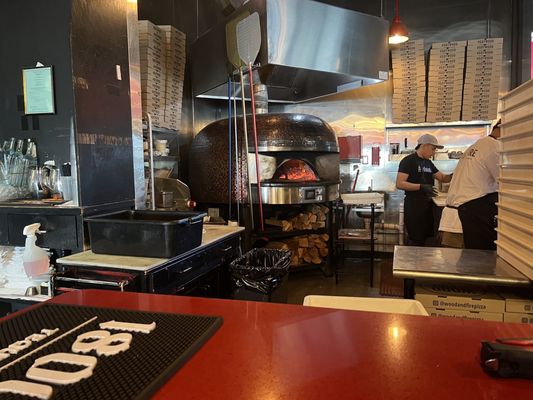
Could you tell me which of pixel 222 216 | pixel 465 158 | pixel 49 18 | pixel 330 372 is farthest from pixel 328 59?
pixel 330 372

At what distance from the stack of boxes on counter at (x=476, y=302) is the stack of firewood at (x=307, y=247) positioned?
98.2 inches

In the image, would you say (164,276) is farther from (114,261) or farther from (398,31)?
(398,31)

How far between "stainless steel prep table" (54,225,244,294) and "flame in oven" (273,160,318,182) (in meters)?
2.17

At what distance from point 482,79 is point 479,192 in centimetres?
299

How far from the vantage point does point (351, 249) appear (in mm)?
5715

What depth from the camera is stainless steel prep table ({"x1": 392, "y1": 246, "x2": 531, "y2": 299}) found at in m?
1.76

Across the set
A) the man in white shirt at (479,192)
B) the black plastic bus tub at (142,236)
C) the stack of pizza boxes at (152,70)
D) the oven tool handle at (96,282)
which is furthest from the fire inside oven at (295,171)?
the oven tool handle at (96,282)

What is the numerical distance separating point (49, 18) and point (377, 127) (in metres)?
4.44

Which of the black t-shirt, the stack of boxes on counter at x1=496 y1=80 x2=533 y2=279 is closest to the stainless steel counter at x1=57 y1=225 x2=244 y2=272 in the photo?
the stack of boxes on counter at x1=496 y1=80 x2=533 y2=279

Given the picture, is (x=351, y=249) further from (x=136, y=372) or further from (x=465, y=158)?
(x=136, y=372)

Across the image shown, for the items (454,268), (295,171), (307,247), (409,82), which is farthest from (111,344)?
(409,82)

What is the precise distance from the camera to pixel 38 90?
230 centimetres

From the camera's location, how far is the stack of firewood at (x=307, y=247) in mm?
4496

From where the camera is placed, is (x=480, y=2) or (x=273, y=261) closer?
(x=273, y=261)
